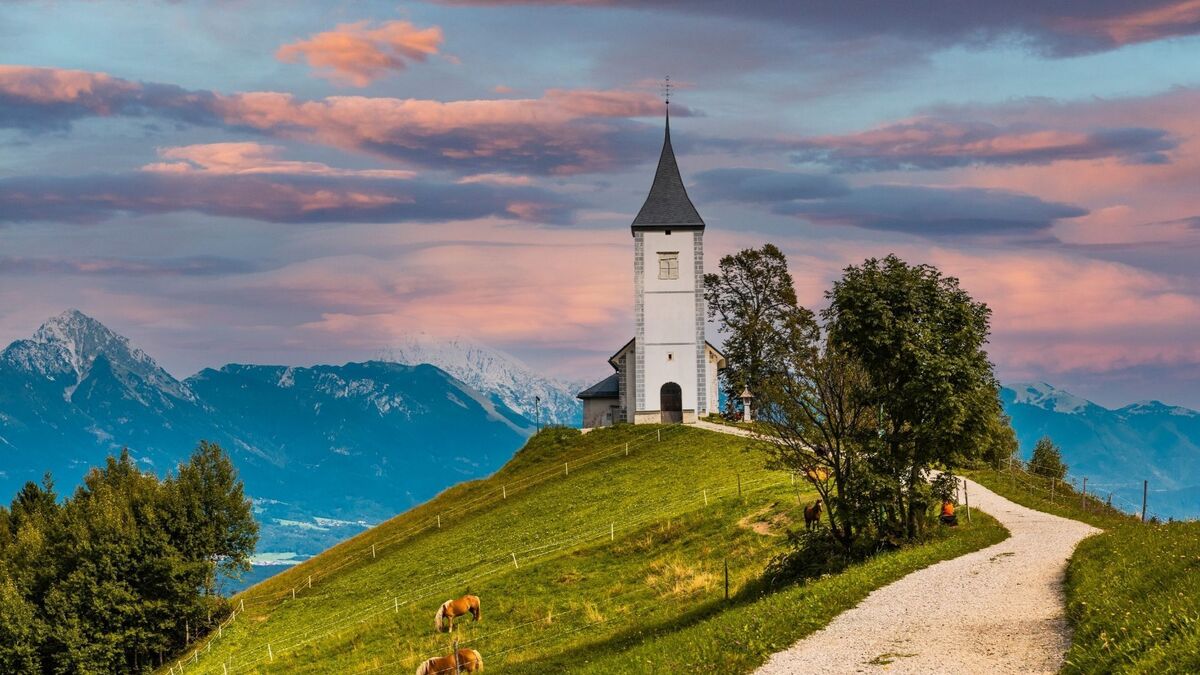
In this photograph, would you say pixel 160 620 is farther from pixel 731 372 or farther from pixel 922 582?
pixel 922 582

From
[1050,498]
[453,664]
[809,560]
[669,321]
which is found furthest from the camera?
[669,321]

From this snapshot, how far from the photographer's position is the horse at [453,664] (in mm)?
41656

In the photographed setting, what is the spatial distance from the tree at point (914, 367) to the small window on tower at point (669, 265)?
56.8 metres

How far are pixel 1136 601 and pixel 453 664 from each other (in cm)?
2382

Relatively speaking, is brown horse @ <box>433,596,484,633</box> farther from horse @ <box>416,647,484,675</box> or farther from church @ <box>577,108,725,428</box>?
church @ <box>577,108,725,428</box>

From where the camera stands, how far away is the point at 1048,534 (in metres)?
42.0

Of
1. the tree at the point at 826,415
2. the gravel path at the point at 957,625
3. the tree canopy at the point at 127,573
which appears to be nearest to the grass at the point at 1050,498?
the tree at the point at 826,415

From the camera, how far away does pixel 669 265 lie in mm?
101312

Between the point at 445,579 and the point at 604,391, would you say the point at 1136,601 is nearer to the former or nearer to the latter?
the point at 445,579

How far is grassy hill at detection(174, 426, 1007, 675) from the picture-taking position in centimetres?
3484

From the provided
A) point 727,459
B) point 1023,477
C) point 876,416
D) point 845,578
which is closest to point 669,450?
point 727,459

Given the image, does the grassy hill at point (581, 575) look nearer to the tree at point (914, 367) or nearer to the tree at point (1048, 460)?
the tree at point (914, 367)

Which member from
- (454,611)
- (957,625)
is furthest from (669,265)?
(957,625)

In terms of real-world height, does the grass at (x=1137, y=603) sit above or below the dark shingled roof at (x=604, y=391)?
below
